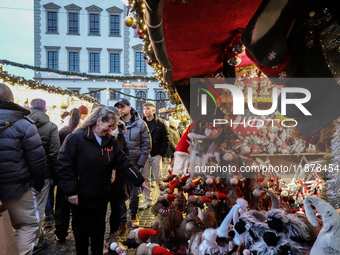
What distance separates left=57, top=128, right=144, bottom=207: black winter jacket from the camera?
2.34m

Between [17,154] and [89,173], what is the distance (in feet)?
2.77

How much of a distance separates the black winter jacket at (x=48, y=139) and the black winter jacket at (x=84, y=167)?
4.19ft

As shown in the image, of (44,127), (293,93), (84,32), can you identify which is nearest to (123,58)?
(84,32)

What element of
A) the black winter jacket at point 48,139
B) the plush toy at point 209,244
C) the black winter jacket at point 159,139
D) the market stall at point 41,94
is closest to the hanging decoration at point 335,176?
the plush toy at point 209,244

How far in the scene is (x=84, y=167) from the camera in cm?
237

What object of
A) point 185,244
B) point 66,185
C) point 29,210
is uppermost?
point 66,185

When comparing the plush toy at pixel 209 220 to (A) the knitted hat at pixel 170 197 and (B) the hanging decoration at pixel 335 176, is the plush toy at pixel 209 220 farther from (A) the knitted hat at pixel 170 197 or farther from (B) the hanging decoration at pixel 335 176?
(B) the hanging decoration at pixel 335 176

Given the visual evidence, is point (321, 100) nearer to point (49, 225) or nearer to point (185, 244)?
point (185, 244)

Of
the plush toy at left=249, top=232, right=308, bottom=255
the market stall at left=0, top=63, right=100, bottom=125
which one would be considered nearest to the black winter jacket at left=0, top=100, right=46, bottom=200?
the plush toy at left=249, top=232, right=308, bottom=255

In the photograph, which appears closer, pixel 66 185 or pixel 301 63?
pixel 301 63

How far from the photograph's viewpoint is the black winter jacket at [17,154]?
2.45 meters

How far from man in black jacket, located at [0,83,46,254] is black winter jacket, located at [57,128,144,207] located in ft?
1.61

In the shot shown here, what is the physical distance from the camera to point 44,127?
349 centimetres

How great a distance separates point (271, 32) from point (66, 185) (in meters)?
2.14
